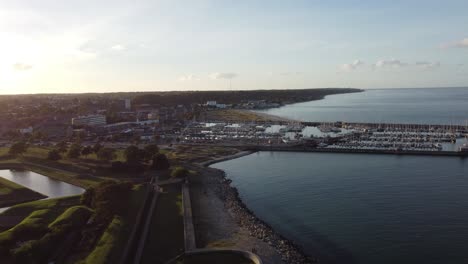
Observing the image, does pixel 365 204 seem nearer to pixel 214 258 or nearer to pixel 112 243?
pixel 214 258

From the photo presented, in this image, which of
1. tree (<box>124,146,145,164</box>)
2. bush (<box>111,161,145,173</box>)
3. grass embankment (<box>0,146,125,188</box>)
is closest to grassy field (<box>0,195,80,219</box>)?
grass embankment (<box>0,146,125,188</box>)

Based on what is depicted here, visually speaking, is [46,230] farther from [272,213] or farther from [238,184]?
[238,184]

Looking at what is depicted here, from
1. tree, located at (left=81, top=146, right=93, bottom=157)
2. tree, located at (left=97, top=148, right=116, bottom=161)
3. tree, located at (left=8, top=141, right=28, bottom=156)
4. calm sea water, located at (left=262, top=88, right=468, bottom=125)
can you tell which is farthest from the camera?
calm sea water, located at (left=262, top=88, right=468, bottom=125)

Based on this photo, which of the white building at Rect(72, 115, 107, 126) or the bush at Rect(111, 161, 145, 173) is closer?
the bush at Rect(111, 161, 145, 173)

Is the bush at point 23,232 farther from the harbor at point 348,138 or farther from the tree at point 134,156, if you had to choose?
the harbor at point 348,138

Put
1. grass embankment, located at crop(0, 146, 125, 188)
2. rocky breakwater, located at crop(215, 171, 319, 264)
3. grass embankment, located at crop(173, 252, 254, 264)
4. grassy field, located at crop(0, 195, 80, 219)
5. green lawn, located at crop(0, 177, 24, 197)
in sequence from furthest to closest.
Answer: grass embankment, located at crop(0, 146, 125, 188), green lawn, located at crop(0, 177, 24, 197), grassy field, located at crop(0, 195, 80, 219), rocky breakwater, located at crop(215, 171, 319, 264), grass embankment, located at crop(173, 252, 254, 264)

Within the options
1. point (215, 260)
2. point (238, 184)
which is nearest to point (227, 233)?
point (215, 260)

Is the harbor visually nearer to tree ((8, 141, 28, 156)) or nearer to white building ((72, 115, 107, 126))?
white building ((72, 115, 107, 126))
